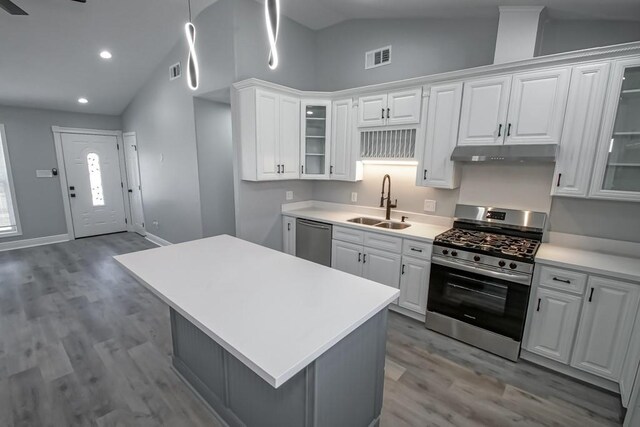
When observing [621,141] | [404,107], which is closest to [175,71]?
[404,107]

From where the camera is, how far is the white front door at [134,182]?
19.3 feet

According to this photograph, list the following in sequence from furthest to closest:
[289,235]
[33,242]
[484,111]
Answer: [33,242], [289,235], [484,111]

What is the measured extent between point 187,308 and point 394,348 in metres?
1.92

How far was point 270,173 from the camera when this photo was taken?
3.54m

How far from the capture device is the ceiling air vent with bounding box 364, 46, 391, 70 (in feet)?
11.3

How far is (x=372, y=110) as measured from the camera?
3260 millimetres

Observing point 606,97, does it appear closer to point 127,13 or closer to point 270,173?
point 270,173

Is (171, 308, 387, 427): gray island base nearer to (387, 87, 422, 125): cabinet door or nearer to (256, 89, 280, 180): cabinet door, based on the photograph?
(256, 89, 280, 180): cabinet door

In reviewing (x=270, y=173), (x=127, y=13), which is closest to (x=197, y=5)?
(x=127, y=13)

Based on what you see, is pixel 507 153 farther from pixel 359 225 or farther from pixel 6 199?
pixel 6 199

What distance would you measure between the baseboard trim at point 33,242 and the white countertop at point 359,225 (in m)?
4.91

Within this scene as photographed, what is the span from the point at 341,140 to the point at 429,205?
133cm

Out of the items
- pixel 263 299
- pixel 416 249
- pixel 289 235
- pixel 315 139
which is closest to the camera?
pixel 263 299

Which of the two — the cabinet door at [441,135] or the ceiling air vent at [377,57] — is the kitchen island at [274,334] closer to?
the cabinet door at [441,135]
